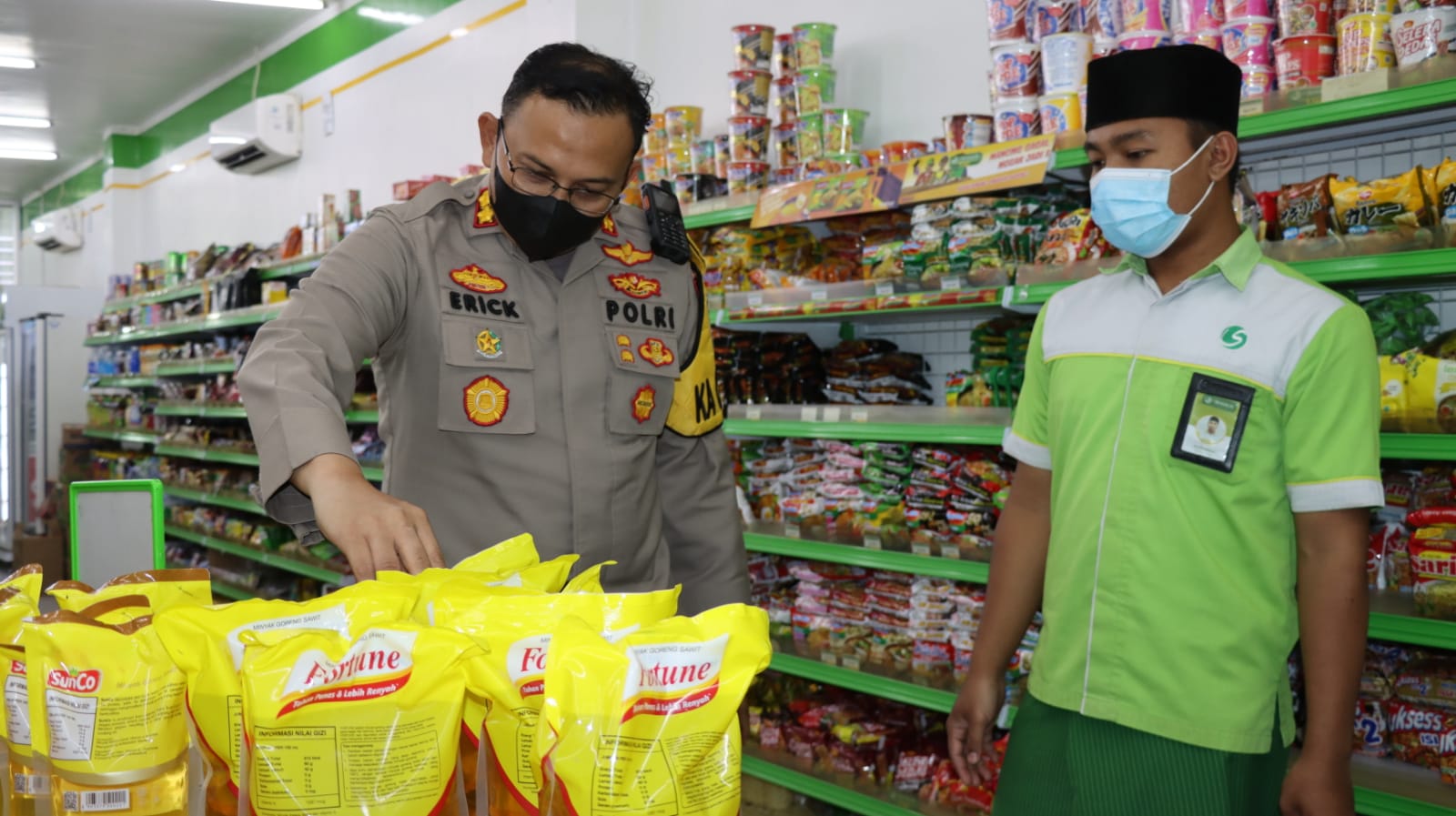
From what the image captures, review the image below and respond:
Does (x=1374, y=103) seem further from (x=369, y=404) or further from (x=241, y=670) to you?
(x=369, y=404)

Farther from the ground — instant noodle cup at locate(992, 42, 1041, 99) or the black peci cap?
instant noodle cup at locate(992, 42, 1041, 99)

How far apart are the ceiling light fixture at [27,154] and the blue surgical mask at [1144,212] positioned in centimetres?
1372

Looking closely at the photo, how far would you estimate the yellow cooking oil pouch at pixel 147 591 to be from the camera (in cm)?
103

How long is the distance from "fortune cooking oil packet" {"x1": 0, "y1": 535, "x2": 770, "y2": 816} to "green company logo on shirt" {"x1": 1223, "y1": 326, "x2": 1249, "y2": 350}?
117 cm

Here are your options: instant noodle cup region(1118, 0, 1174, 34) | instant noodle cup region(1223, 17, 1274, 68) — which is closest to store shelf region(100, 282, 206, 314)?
instant noodle cup region(1118, 0, 1174, 34)

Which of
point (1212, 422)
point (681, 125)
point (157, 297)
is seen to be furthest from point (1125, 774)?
point (157, 297)

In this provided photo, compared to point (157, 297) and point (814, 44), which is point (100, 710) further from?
point (157, 297)

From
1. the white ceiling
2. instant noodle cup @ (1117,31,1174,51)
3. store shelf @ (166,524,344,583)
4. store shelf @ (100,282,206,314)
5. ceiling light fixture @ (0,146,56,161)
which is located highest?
ceiling light fixture @ (0,146,56,161)

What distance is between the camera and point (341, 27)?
7555 millimetres

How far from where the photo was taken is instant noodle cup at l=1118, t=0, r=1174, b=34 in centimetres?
258

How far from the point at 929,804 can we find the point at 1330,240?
1.83 metres

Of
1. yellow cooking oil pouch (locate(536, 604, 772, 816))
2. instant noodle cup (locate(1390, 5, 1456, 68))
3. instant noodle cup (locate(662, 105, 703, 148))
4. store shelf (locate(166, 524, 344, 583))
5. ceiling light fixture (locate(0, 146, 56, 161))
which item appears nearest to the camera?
yellow cooking oil pouch (locate(536, 604, 772, 816))

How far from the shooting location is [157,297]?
8.52m

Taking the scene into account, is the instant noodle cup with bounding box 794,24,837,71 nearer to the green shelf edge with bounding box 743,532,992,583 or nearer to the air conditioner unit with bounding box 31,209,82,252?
the green shelf edge with bounding box 743,532,992,583
